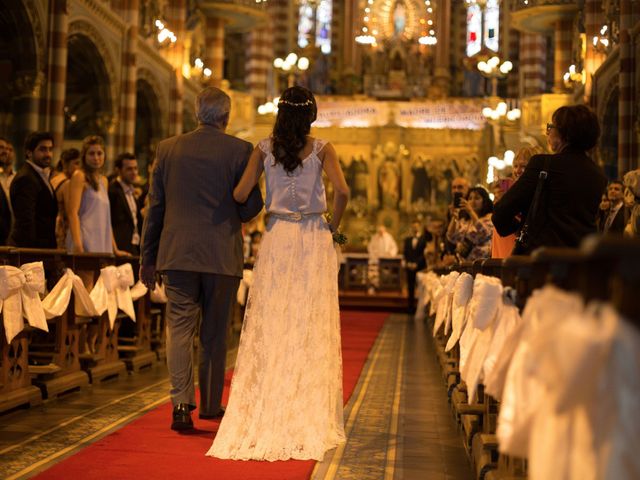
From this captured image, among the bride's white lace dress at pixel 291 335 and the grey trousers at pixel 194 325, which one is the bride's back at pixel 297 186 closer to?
the bride's white lace dress at pixel 291 335

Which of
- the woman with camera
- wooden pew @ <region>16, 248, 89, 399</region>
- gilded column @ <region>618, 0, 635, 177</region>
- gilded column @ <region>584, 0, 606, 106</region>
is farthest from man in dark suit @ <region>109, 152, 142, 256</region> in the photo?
gilded column @ <region>584, 0, 606, 106</region>

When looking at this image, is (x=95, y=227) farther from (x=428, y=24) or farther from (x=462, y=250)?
(x=428, y=24)

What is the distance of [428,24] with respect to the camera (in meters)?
33.6

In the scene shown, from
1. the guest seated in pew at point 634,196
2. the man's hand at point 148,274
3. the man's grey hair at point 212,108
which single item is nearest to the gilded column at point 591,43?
the guest seated in pew at point 634,196

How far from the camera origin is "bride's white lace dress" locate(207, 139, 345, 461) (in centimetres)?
475

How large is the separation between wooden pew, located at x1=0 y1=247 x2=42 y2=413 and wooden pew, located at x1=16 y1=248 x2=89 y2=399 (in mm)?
236

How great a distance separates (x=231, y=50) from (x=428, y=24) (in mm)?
6477

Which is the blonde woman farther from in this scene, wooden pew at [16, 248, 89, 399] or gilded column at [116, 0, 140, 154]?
gilded column at [116, 0, 140, 154]

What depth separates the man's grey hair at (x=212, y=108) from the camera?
550 centimetres

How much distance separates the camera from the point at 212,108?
216 inches

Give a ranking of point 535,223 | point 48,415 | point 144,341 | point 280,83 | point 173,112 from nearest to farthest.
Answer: point 535,223 < point 48,415 < point 144,341 < point 173,112 < point 280,83

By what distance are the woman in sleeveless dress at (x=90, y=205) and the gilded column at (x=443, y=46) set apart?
2502cm

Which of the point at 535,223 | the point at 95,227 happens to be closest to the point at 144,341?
the point at 95,227

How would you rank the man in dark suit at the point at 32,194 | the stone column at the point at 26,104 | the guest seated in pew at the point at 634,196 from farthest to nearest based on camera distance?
the stone column at the point at 26,104, the man in dark suit at the point at 32,194, the guest seated in pew at the point at 634,196
